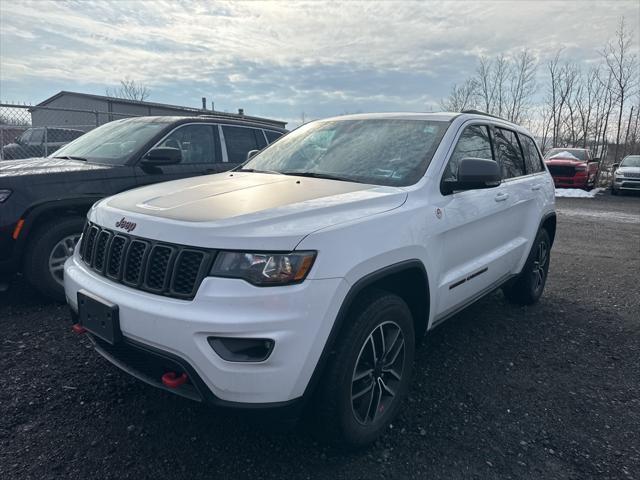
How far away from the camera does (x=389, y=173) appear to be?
2982 millimetres

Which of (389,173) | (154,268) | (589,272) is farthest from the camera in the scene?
(589,272)

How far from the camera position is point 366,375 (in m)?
2.41

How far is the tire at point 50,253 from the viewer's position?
4031 millimetres

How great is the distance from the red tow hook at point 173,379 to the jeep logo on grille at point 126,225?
0.73m

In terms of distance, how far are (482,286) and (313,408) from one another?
190 centimetres

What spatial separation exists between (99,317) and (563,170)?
1903 cm

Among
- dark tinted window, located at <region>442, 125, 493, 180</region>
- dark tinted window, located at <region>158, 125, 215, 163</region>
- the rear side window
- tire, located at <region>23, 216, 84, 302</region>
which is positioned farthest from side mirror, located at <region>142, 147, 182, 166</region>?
the rear side window

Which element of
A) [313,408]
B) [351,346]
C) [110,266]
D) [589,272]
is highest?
[110,266]

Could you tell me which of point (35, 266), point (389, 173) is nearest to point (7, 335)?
point (35, 266)

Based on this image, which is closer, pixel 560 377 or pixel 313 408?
pixel 313 408

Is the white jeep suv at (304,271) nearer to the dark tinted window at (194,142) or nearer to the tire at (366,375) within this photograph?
the tire at (366,375)

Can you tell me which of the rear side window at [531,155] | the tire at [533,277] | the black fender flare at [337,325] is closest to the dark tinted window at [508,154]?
the rear side window at [531,155]

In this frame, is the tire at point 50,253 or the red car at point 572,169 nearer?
the tire at point 50,253

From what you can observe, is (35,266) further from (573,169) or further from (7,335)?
(573,169)
